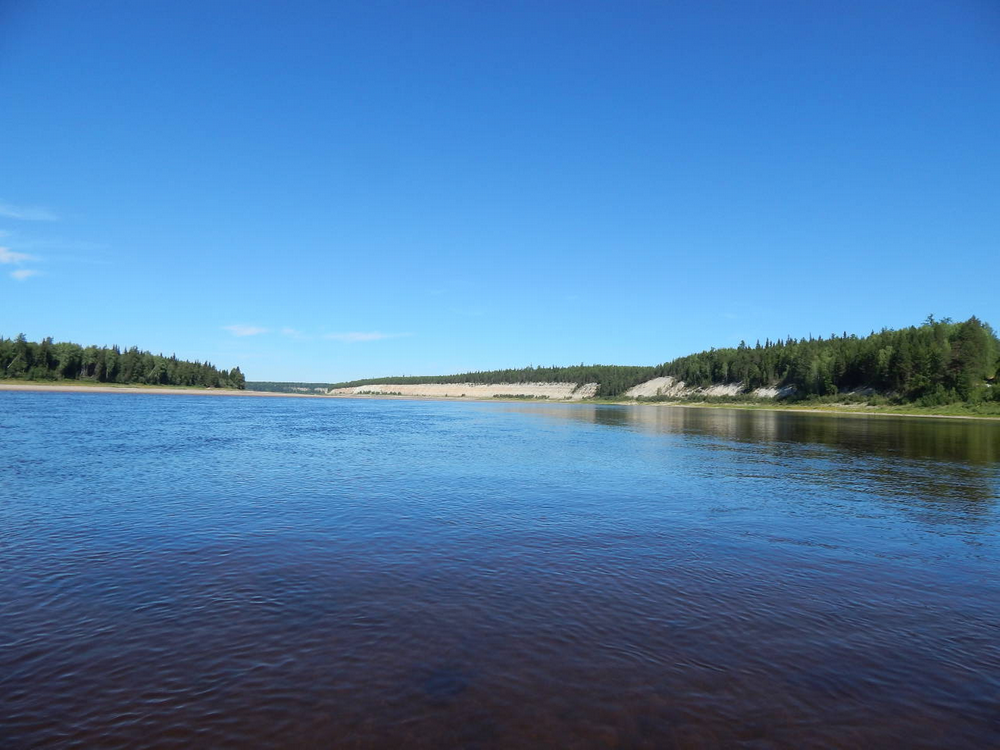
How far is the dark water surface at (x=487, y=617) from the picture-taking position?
27.8ft

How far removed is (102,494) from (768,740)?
27.4 m

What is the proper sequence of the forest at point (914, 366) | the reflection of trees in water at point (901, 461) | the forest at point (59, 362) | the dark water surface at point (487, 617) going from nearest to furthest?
the dark water surface at point (487, 617) < the reflection of trees in water at point (901, 461) < the forest at point (914, 366) < the forest at point (59, 362)

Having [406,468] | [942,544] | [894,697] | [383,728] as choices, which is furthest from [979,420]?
[383,728]

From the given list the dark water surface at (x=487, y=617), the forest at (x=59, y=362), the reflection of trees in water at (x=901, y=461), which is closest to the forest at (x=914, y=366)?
the reflection of trees in water at (x=901, y=461)

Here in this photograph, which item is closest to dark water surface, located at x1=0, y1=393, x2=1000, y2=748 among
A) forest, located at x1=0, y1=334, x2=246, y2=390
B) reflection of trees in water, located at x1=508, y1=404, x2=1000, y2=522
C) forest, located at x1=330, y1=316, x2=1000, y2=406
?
reflection of trees in water, located at x1=508, y1=404, x2=1000, y2=522

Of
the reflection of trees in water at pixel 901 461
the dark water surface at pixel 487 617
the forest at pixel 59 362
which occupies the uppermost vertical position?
the forest at pixel 59 362

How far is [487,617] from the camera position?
12.2 metres

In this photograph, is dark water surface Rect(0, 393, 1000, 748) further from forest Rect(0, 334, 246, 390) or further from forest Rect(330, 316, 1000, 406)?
forest Rect(0, 334, 246, 390)

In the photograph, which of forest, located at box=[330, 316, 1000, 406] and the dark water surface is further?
forest, located at box=[330, 316, 1000, 406]

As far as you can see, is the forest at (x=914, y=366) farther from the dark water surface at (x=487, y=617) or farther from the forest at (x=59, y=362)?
the forest at (x=59, y=362)

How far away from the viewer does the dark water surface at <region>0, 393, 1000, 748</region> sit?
334 inches

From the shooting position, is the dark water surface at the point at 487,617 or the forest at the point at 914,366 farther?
the forest at the point at 914,366

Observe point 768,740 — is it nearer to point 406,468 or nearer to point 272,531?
point 272,531

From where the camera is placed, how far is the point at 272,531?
18.9 m
